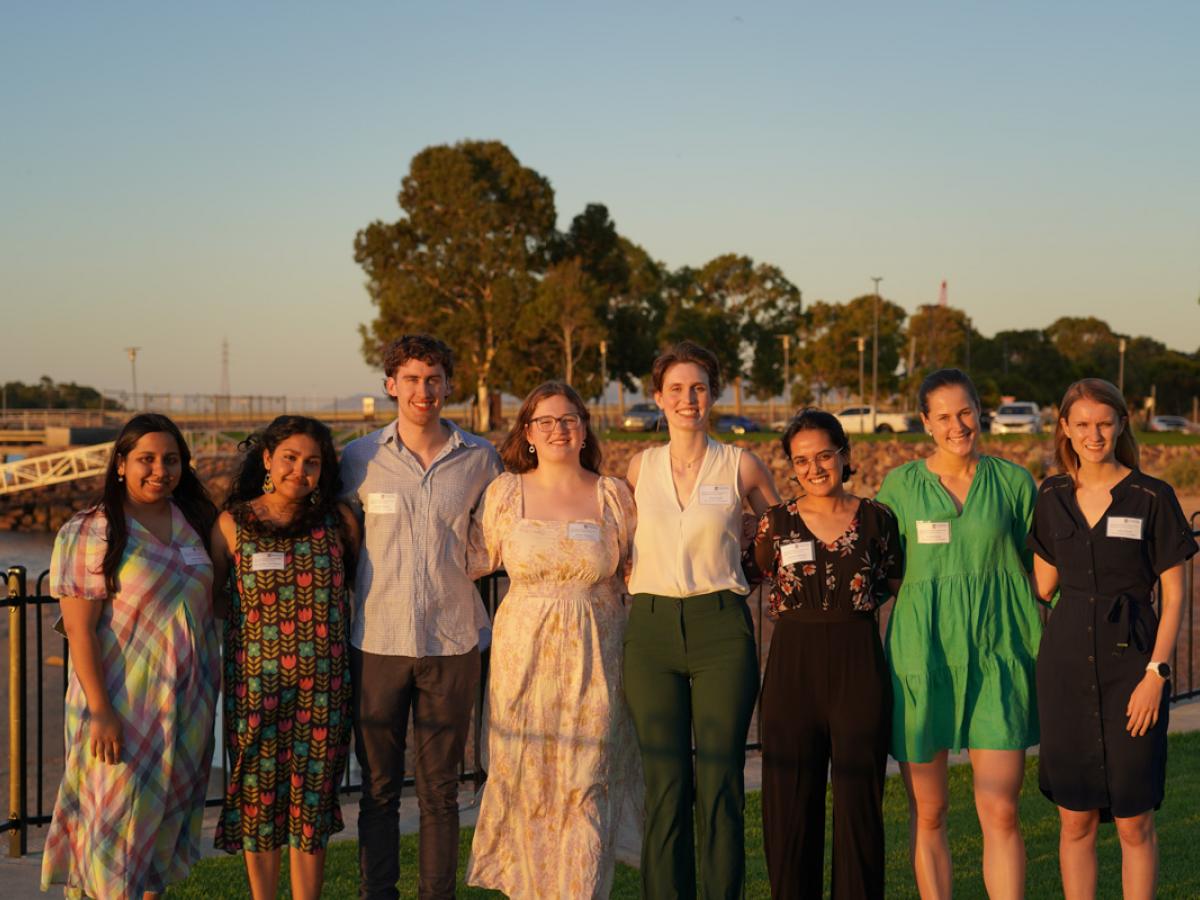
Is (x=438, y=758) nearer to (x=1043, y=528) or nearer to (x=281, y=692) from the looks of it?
(x=281, y=692)

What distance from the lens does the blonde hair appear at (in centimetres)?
396

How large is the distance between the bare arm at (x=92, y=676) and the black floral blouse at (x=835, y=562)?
2.29 metres

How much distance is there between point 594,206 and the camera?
5119 cm

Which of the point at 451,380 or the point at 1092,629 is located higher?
the point at 451,380

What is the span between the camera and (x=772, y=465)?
45.0 meters

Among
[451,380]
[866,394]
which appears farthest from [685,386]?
[866,394]

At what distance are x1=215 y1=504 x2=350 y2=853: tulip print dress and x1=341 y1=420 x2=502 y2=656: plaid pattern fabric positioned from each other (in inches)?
6.1

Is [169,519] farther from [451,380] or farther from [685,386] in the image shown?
[685,386]

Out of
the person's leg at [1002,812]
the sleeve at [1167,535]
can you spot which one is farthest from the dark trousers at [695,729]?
the sleeve at [1167,535]

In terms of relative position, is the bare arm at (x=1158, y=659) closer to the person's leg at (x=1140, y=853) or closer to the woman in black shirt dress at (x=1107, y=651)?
the woman in black shirt dress at (x=1107, y=651)

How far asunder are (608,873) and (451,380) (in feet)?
6.35

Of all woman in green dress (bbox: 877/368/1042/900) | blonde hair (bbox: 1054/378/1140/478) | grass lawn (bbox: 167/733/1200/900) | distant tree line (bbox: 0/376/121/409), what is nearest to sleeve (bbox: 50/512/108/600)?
grass lawn (bbox: 167/733/1200/900)

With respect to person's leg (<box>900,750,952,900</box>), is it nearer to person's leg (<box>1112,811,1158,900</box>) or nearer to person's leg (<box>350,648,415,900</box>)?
person's leg (<box>1112,811,1158,900</box>)

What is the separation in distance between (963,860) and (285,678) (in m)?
2.98
